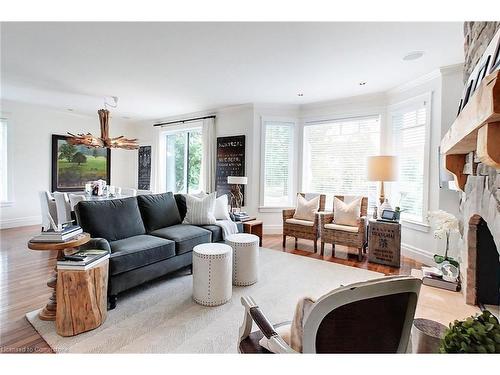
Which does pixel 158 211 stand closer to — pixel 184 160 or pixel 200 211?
pixel 200 211

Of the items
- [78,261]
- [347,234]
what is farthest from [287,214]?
[78,261]

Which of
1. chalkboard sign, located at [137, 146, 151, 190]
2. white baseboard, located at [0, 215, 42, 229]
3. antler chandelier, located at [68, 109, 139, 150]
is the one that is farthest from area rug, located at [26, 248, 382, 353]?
chalkboard sign, located at [137, 146, 151, 190]

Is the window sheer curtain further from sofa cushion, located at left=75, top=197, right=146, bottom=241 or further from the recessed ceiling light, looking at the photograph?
the recessed ceiling light

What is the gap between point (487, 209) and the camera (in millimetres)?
1669

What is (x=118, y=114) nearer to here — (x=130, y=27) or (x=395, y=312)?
(x=130, y=27)

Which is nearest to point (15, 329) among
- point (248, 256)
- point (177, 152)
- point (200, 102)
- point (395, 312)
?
point (248, 256)

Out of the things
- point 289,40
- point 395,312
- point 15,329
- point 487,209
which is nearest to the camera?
point 395,312

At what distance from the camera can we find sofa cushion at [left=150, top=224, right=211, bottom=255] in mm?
3023

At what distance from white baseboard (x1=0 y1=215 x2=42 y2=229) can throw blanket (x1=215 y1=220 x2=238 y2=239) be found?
5.04 m

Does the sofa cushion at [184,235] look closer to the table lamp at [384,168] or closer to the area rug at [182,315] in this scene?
the area rug at [182,315]

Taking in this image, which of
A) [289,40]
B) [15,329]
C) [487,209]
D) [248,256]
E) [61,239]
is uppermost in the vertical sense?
[289,40]

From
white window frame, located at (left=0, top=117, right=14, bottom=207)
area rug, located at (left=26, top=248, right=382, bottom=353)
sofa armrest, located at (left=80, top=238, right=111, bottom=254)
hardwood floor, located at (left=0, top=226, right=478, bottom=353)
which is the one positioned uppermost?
white window frame, located at (left=0, top=117, right=14, bottom=207)

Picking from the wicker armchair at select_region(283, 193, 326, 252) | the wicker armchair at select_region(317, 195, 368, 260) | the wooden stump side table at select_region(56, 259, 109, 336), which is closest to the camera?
the wooden stump side table at select_region(56, 259, 109, 336)
